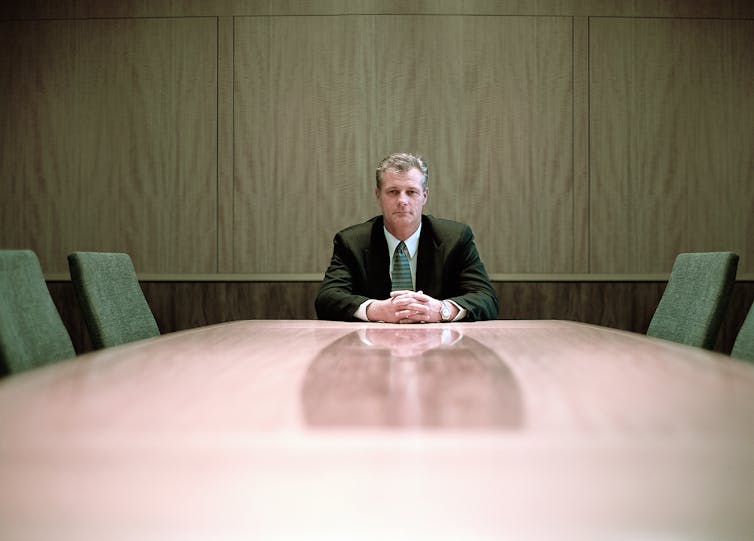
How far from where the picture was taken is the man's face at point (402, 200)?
2908 mm

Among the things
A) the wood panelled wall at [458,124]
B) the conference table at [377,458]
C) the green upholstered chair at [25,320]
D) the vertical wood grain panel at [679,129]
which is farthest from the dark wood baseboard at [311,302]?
the conference table at [377,458]

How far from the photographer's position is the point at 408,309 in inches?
89.4

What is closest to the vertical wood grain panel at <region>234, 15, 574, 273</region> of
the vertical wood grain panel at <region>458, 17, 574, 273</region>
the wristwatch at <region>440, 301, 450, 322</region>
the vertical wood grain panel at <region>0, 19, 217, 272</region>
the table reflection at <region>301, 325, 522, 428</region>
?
the vertical wood grain panel at <region>458, 17, 574, 273</region>

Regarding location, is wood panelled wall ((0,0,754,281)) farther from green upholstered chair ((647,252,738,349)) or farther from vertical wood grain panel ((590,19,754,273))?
green upholstered chair ((647,252,738,349))

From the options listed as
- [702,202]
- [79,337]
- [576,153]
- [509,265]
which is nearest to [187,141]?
[79,337]

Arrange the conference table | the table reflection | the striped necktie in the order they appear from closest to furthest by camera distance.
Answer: the conference table, the table reflection, the striped necktie

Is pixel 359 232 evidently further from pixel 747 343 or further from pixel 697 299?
pixel 747 343

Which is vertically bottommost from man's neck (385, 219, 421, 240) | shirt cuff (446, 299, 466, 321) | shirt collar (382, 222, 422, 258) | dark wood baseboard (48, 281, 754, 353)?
dark wood baseboard (48, 281, 754, 353)

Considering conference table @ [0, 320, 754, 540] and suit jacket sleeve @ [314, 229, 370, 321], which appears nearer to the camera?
conference table @ [0, 320, 754, 540]

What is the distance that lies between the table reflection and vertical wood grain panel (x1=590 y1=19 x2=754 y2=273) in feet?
10.6

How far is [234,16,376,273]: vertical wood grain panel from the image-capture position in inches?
161

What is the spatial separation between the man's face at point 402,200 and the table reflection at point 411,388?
1599 mm

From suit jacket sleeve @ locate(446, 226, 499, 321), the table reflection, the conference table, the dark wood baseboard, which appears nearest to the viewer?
the conference table

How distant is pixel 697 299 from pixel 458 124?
227cm
